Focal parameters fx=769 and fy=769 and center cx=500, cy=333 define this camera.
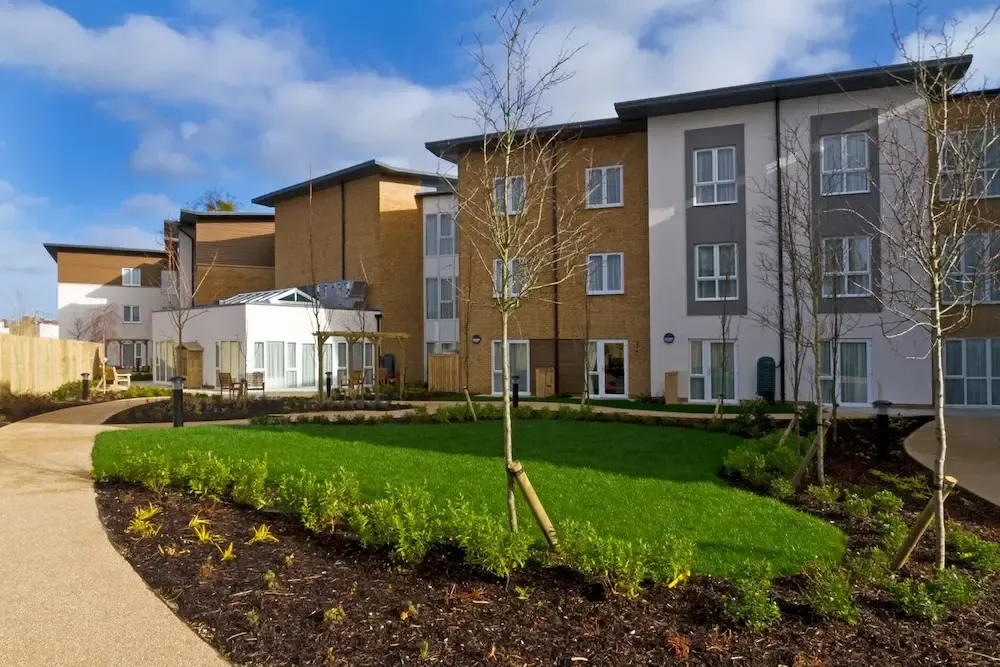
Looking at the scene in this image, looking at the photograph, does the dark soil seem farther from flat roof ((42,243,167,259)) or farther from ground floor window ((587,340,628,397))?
flat roof ((42,243,167,259))

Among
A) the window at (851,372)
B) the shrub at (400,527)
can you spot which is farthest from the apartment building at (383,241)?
the shrub at (400,527)

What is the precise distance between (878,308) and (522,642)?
18.4 meters

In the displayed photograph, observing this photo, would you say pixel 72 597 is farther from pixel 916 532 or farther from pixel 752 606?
pixel 916 532

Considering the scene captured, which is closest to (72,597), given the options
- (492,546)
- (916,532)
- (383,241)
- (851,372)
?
(492,546)

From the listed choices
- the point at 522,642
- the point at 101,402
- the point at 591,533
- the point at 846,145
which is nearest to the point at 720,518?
the point at 591,533

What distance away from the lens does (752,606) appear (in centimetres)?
466

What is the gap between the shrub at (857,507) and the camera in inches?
295

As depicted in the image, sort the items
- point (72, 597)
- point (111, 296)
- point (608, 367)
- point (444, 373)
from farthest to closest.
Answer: point (111, 296)
point (444, 373)
point (608, 367)
point (72, 597)

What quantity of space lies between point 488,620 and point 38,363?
23769mm

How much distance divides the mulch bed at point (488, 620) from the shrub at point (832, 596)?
7 cm

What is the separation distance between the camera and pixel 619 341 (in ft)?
78.6

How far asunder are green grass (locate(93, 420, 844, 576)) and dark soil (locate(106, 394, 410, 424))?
4.08 metres

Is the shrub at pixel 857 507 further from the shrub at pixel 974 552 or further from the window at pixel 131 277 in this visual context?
the window at pixel 131 277

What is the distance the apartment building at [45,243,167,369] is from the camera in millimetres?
46031
